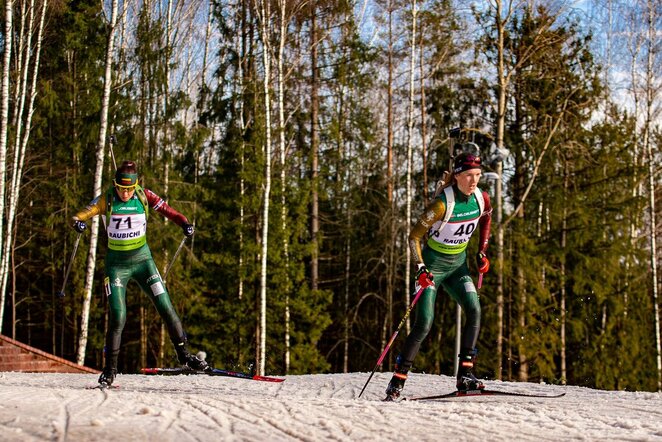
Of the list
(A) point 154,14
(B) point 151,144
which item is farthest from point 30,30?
(A) point 154,14

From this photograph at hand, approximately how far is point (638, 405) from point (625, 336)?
662 inches

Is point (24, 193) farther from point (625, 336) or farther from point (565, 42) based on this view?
point (625, 336)

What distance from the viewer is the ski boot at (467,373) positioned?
22.5 ft

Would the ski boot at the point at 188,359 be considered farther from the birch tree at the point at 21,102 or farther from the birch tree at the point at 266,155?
the birch tree at the point at 21,102

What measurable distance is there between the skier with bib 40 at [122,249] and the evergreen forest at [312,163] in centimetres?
877

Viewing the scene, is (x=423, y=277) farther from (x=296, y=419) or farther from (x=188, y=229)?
(x=188, y=229)

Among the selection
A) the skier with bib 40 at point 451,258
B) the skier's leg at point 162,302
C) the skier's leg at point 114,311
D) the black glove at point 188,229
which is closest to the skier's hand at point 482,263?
the skier with bib 40 at point 451,258

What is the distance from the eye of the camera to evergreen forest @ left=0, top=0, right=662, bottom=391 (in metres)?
17.8

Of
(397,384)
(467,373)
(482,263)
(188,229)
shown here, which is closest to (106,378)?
(188,229)

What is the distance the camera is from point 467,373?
22.6ft

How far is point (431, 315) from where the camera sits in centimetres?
670

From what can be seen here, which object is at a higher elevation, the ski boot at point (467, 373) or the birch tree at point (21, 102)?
the birch tree at point (21, 102)

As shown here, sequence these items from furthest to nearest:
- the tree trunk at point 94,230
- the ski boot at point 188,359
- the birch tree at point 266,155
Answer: the birch tree at point 266,155, the tree trunk at point 94,230, the ski boot at point 188,359

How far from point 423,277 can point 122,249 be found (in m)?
3.18
